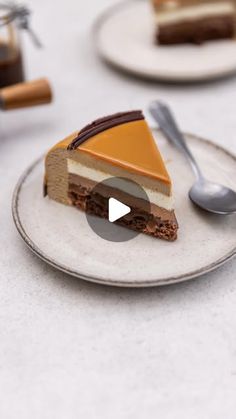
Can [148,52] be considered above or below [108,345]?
above

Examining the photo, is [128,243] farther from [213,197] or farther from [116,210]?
[213,197]

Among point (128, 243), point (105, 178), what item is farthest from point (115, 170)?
point (128, 243)

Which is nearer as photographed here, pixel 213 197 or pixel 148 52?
pixel 213 197

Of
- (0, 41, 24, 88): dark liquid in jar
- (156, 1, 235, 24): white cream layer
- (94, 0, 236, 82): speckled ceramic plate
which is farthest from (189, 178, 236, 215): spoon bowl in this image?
(156, 1, 235, 24): white cream layer

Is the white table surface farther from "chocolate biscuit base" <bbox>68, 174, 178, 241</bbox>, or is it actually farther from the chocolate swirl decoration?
the chocolate swirl decoration

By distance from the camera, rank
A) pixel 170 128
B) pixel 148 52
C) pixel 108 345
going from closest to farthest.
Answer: pixel 108 345
pixel 170 128
pixel 148 52

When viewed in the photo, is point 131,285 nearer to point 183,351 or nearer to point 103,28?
point 183,351
